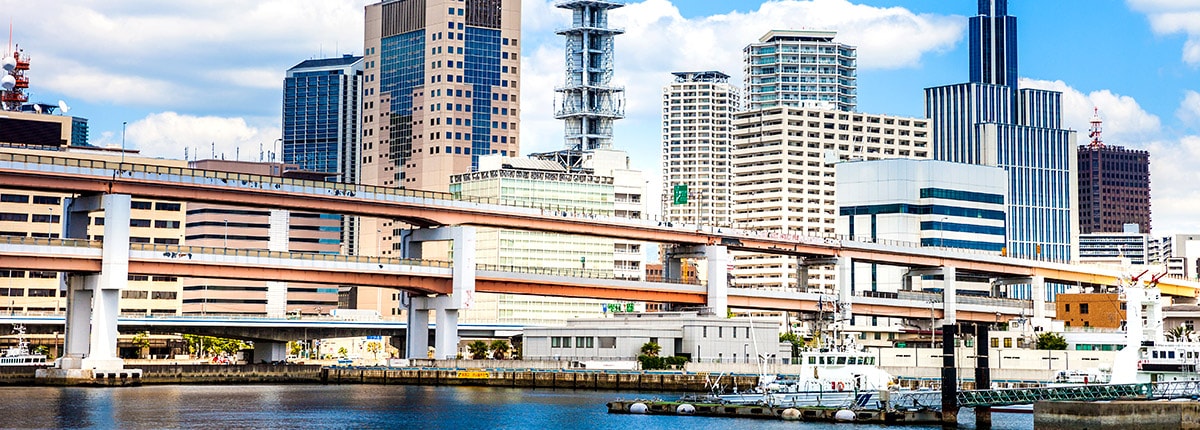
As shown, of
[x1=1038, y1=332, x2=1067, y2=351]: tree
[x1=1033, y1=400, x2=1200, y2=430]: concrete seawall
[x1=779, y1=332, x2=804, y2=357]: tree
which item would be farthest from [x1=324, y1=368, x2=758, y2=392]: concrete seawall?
[x1=1033, y1=400, x2=1200, y2=430]: concrete seawall

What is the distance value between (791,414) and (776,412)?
1.76 m

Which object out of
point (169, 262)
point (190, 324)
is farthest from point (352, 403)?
point (190, 324)

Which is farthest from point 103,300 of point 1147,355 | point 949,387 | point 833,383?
point 1147,355

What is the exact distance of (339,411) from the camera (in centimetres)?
11869

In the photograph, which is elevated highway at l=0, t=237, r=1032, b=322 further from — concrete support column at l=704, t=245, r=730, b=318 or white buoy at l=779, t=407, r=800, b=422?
white buoy at l=779, t=407, r=800, b=422

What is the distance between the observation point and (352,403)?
129m

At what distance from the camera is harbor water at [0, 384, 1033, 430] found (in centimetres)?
10250

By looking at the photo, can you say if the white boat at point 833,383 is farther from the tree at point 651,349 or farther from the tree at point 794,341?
the tree at point 794,341

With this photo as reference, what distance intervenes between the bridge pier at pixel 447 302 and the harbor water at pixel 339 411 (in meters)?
21.0

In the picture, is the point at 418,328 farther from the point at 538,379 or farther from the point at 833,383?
the point at 833,383

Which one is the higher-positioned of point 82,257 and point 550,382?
point 82,257

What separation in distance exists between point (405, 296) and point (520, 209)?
1698 centimetres

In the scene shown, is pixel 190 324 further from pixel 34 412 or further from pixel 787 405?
pixel 787 405

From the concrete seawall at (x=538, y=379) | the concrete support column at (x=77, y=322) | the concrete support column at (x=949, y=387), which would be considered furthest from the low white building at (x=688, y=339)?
the concrete support column at (x=949, y=387)
